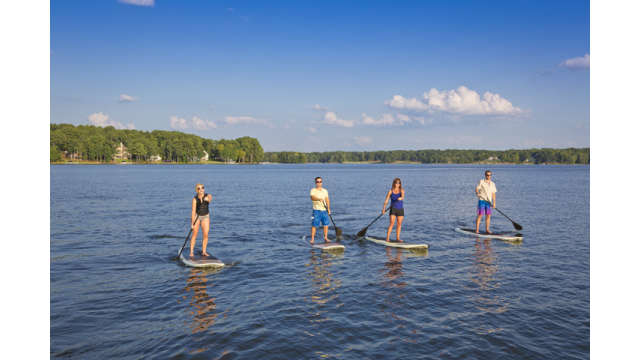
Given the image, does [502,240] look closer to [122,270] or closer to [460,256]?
[460,256]

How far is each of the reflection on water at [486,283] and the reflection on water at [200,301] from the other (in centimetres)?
608

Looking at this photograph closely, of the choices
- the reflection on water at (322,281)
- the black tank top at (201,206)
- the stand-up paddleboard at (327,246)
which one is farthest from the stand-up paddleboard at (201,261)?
the stand-up paddleboard at (327,246)

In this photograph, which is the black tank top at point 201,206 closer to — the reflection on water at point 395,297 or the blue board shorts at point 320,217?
the blue board shorts at point 320,217

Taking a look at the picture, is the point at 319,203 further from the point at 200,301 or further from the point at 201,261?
the point at 200,301

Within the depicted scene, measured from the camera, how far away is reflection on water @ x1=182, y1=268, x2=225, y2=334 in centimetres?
854

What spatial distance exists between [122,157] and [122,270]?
7750 inches

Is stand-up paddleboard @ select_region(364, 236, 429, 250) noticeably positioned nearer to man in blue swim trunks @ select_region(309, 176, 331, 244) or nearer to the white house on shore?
man in blue swim trunks @ select_region(309, 176, 331, 244)

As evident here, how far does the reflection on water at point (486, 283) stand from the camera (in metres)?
9.59

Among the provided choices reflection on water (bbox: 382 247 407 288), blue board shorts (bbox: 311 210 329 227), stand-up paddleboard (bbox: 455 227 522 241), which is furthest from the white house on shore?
reflection on water (bbox: 382 247 407 288)

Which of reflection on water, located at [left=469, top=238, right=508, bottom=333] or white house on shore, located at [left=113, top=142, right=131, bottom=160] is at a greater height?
white house on shore, located at [left=113, top=142, right=131, bottom=160]

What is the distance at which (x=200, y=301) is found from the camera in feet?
32.3

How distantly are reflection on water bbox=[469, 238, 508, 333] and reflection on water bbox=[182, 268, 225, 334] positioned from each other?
6.08 m

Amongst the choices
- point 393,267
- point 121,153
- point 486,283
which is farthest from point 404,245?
point 121,153
